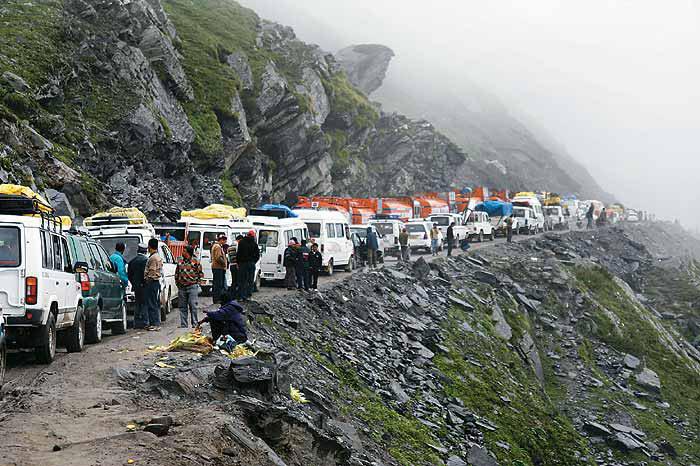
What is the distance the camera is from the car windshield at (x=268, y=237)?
27.4 m

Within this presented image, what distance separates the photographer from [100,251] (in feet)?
56.5

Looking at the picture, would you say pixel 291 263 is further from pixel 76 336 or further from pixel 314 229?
pixel 76 336

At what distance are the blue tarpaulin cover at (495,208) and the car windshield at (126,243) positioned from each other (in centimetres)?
4301

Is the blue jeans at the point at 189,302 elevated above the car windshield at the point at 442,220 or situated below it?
above

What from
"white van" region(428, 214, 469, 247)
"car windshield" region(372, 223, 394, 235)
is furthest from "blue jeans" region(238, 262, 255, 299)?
"white van" region(428, 214, 469, 247)

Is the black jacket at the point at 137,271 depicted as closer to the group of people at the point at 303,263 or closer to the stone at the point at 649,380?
the group of people at the point at 303,263

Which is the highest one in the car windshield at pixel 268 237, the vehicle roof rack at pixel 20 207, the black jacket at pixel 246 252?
the vehicle roof rack at pixel 20 207

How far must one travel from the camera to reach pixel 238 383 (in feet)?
34.7

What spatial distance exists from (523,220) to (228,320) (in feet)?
173

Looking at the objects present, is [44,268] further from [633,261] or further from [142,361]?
[633,261]

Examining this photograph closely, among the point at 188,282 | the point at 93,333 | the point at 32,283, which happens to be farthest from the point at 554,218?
the point at 32,283

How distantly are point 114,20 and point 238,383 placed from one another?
37.9 meters

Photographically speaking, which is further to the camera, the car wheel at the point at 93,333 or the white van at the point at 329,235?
the white van at the point at 329,235

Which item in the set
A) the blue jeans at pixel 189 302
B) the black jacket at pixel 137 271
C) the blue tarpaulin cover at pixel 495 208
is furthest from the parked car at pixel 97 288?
the blue tarpaulin cover at pixel 495 208
